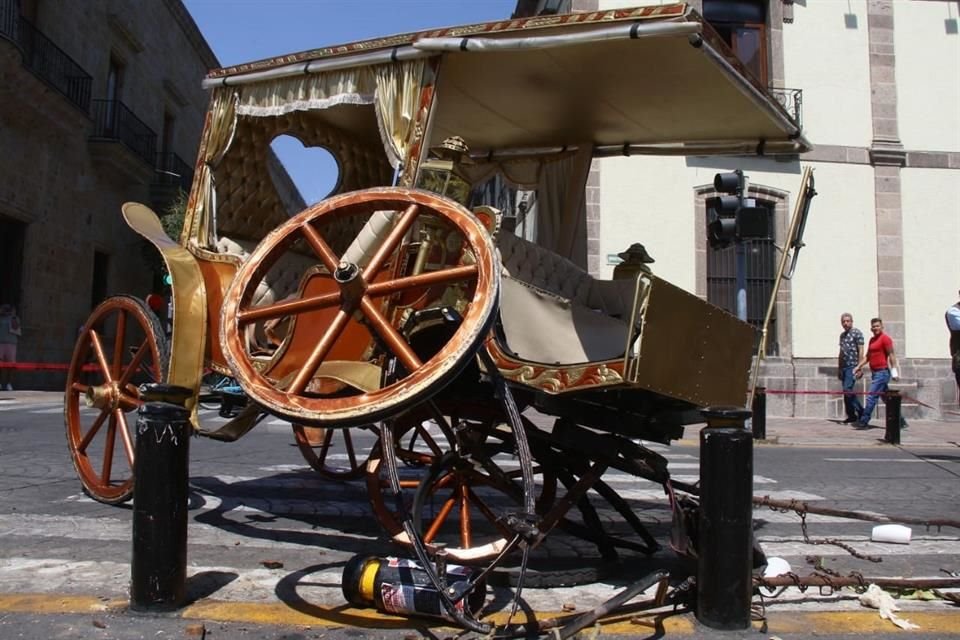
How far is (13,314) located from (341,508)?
551 inches

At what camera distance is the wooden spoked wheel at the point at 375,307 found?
2.77 m

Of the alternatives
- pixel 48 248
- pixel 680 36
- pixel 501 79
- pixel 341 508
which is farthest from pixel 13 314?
pixel 680 36

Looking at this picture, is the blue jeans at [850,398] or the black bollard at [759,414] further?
the blue jeans at [850,398]

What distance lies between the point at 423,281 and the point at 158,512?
1301mm

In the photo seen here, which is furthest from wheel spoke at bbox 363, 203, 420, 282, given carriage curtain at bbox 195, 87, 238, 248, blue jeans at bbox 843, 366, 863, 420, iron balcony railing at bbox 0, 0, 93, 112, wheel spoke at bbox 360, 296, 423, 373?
iron balcony railing at bbox 0, 0, 93, 112

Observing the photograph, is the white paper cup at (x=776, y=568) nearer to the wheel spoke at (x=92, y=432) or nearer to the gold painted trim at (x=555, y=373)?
the gold painted trim at (x=555, y=373)

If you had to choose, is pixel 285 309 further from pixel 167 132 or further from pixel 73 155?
pixel 167 132

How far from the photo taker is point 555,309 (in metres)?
4.07

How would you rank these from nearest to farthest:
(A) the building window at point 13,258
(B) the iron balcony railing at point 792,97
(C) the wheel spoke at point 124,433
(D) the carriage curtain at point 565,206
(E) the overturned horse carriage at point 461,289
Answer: (E) the overturned horse carriage at point 461,289 < (C) the wheel spoke at point 124,433 < (D) the carriage curtain at point 565,206 < (B) the iron balcony railing at point 792,97 < (A) the building window at point 13,258

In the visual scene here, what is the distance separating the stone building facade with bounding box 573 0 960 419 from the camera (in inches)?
602

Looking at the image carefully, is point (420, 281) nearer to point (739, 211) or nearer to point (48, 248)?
point (739, 211)

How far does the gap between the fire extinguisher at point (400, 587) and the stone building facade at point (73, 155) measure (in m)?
15.6

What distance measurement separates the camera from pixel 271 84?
4621mm

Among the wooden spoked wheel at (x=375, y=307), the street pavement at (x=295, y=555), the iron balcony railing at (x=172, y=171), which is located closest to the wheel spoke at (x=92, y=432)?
the street pavement at (x=295, y=555)
